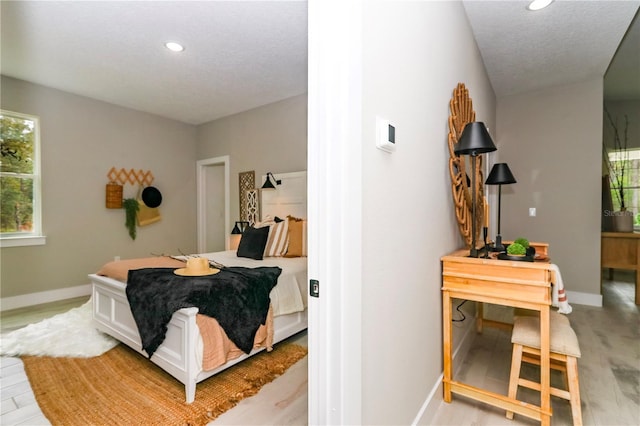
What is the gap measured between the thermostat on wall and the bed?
4.73ft

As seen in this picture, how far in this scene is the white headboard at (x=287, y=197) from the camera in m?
4.01

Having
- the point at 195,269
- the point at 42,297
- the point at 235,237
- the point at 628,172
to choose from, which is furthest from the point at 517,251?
the point at 42,297

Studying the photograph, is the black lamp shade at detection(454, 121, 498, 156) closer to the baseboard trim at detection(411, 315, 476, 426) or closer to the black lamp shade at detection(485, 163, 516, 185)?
the black lamp shade at detection(485, 163, 516, 185)

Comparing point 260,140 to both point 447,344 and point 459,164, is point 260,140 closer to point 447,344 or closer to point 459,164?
point 459,164

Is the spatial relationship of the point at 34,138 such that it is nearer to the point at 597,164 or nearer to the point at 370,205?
the point at 370,205

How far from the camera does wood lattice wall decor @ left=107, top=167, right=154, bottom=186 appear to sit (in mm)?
4461

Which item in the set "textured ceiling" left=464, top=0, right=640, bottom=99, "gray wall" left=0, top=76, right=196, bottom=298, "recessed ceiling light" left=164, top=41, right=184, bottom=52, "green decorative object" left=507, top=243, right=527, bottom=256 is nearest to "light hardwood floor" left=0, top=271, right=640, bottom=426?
"green decorative object" left=507, top=243, right=527, bottom=256

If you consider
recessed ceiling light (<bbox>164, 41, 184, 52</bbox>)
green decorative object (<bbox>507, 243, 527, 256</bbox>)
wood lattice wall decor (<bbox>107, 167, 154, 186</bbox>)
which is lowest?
green decorative object (<bbox>507, 243, 527, 256</bbox>)

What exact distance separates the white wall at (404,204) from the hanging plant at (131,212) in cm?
448

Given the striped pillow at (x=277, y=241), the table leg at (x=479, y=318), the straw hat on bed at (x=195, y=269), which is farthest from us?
the striped pillow at (x=277, y=241)

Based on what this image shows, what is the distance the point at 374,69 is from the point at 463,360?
7.24ft

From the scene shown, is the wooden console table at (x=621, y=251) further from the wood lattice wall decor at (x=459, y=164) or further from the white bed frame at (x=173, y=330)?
the white bed frame at (x=173, y=330)

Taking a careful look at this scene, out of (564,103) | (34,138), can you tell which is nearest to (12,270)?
(34,138)

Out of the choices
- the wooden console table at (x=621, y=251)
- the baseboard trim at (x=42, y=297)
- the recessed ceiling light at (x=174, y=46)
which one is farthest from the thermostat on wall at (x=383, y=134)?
the baseboard trim at (x=42, y=297)
